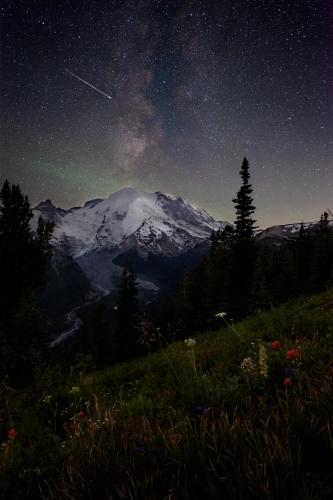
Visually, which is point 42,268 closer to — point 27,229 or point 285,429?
point 27,229

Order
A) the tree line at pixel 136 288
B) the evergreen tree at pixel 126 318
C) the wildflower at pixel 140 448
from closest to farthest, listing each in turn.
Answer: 1. the wildflower at pixel 140 448
2. the tree line at pixel 136 288
3. the evergreen tree at pixel 126 318

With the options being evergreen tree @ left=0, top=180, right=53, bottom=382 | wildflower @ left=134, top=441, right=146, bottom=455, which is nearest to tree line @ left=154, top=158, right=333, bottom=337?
evergreen tree @ left=0, top=180, right=53, bottom=382

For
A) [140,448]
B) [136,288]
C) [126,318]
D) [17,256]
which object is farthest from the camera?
[136,288]

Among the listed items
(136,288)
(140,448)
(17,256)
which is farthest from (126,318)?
(140,448)

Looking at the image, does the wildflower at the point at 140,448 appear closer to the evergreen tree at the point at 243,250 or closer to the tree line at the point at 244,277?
the tree line at the point at 244,277

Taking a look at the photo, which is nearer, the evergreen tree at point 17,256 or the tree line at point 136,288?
the tree line at point 136,288

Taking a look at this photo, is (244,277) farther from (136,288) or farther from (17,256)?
(17,256)

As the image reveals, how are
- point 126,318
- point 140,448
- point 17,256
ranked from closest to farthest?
point 140,448
point 17,256
point 126,318

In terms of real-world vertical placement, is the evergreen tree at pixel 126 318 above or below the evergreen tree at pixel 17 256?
below

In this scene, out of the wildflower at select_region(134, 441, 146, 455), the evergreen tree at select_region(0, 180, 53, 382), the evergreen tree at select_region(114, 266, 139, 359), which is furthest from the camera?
the evergreen tree at select_region(114, 266, 139, 359)

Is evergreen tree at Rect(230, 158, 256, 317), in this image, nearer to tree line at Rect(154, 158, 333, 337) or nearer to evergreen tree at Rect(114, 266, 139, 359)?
tree line at Rect(154, 158, 333, 337)

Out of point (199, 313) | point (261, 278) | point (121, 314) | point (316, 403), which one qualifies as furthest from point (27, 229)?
point (199, 313)

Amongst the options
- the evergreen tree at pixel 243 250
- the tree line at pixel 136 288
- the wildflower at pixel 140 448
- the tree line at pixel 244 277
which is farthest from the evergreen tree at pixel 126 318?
the wildflower at pixel 140 448

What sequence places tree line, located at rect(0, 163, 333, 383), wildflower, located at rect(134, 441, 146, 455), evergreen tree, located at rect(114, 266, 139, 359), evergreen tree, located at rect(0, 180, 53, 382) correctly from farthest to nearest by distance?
evergreen tree, located at rect(114, 266, 139, 359) < evergreen tree, located at rect(0, 180, 53, 382) < tree line, located at rect(0, 163, 333, 383) < wildflower, located at rect(134, 441, 146, 455)
